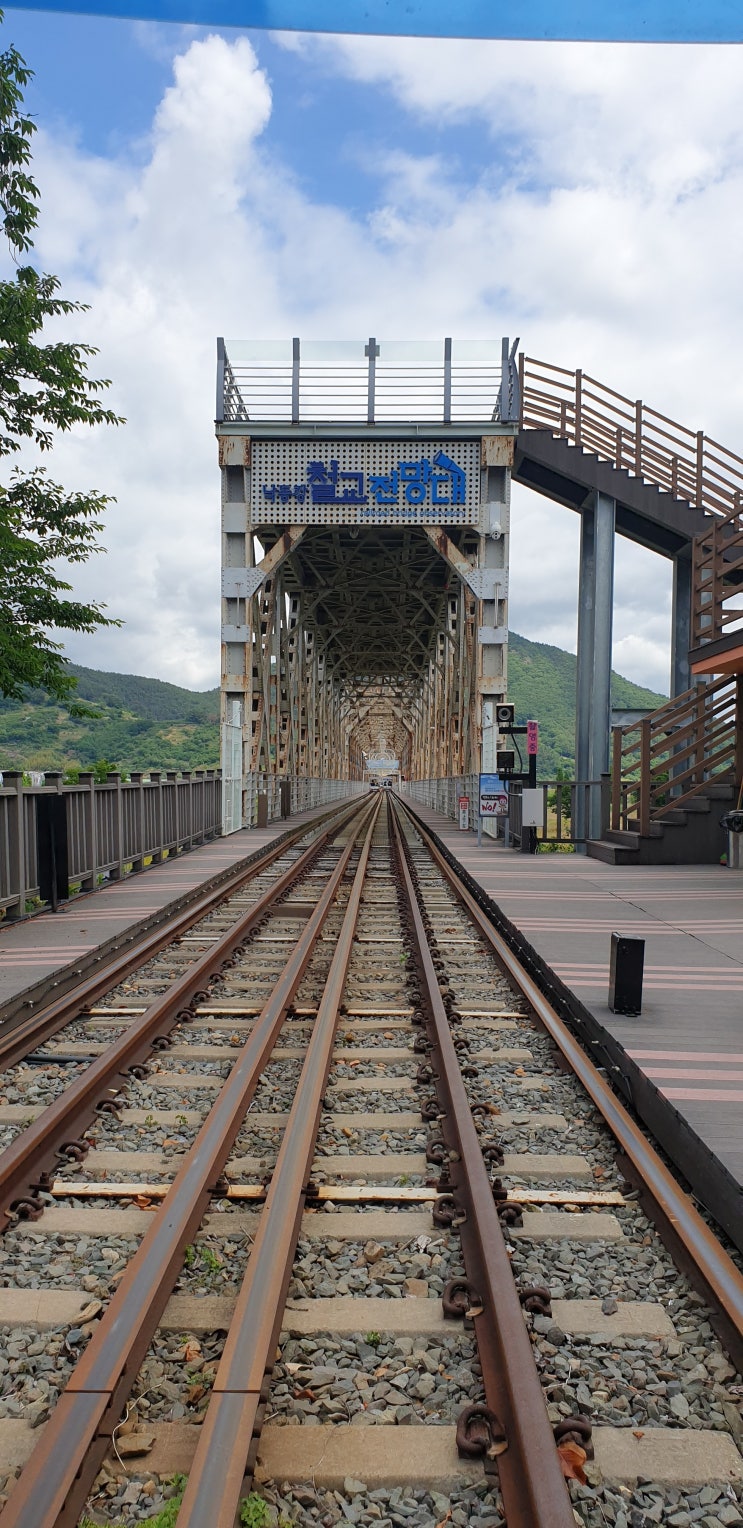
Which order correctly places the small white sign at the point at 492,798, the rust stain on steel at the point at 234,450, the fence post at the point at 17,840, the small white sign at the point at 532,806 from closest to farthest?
the fence post at the point at 17,840 < the small white sign at the point at 532,806 < the small white sign at the point at 492,798 < the rust stain on steel at the point at 234,450

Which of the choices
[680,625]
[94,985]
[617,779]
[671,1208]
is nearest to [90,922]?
[94,985]

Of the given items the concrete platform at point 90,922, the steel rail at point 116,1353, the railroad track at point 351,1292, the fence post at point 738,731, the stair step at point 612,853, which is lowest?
the railroad track at point 351,1292

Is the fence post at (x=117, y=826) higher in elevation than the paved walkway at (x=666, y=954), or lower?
higher

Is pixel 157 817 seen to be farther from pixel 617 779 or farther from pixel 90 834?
pixel 617 779

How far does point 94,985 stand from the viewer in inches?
254

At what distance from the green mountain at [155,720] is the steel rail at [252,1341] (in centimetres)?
974

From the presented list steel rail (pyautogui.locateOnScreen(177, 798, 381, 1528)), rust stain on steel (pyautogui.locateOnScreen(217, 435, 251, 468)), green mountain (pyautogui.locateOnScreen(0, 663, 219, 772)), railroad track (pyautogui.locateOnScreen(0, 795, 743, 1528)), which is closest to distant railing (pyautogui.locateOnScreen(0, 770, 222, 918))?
railroad track (pyautogui.locateOnScreen(0, 795, 743, 1528))

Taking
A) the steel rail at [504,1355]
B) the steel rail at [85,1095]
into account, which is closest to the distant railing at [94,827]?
the steel rail at [85,1095]

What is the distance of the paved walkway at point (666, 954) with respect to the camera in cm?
425

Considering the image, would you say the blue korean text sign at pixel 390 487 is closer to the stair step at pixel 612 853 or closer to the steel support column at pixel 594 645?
the steel support column at pixel 594 645

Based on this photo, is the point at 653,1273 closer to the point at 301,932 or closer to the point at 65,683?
the point at 301,932

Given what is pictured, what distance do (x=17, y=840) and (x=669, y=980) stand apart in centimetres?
557

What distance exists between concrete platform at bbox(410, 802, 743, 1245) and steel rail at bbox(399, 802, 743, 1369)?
106mm

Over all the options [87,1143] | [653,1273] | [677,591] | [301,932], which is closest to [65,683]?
[301,932]
